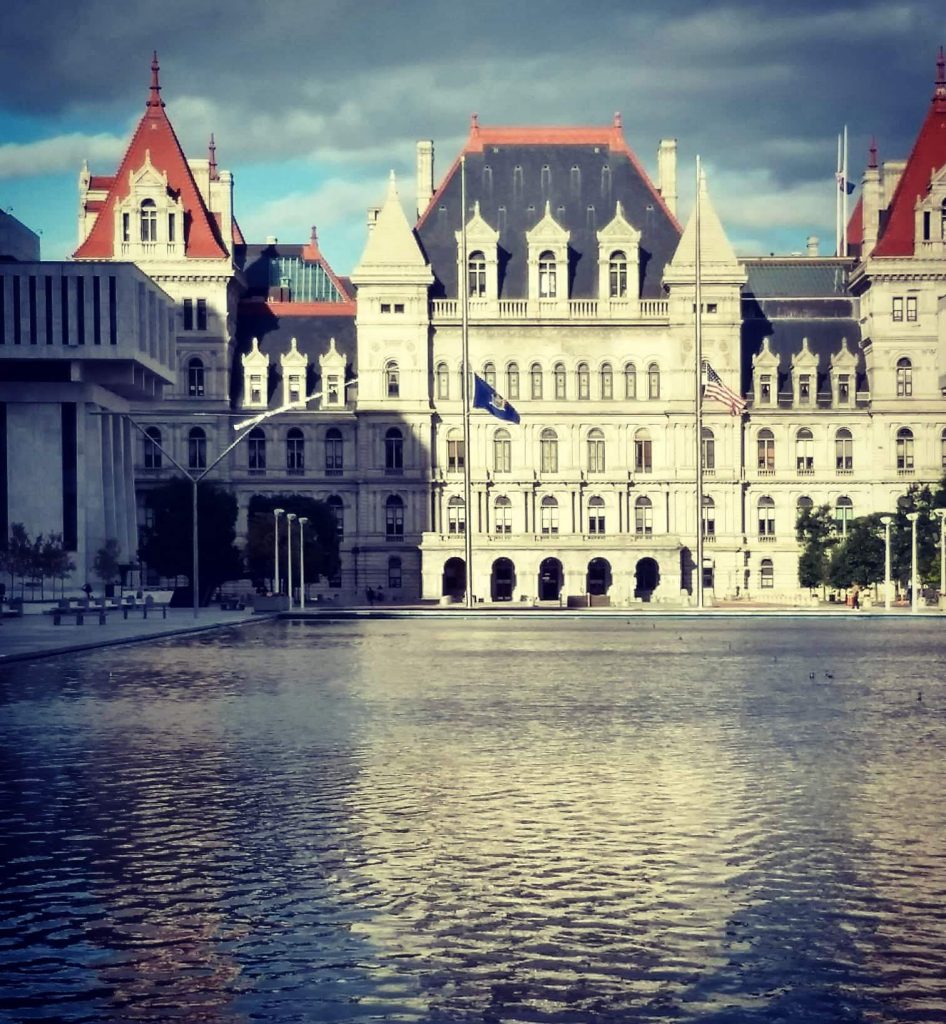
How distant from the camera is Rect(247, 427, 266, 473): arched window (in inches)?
5374

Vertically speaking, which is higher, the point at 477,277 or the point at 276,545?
the point at 477,277

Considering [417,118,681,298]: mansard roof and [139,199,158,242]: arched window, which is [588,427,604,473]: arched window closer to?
[417,118,681,298]: mansard roof

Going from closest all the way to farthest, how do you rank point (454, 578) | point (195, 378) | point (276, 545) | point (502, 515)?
1. point (276, 545)
2. point (454, 578)
3. point (502, 515)
4. point (195, 378)

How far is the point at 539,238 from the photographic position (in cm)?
13162

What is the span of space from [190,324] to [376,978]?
124173 mm

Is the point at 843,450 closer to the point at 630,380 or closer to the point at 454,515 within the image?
the point at 630,380

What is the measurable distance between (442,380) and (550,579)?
51.1ft

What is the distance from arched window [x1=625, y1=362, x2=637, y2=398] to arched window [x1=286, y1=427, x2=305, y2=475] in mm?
22936

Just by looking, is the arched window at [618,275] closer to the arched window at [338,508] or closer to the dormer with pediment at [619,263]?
the dormer with pediment at [619,263]

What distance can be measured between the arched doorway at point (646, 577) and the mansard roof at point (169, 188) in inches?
1402

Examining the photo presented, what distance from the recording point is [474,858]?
17.7 m

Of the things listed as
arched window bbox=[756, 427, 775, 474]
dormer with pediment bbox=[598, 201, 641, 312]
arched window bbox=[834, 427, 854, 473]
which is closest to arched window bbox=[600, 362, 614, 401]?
dormer with pediment bbox=[598, 201, 641, 312]

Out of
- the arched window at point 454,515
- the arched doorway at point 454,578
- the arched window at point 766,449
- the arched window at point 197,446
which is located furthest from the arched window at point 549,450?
the arched window at point 197,446

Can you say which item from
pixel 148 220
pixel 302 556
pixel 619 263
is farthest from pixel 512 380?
pixel 148 220
